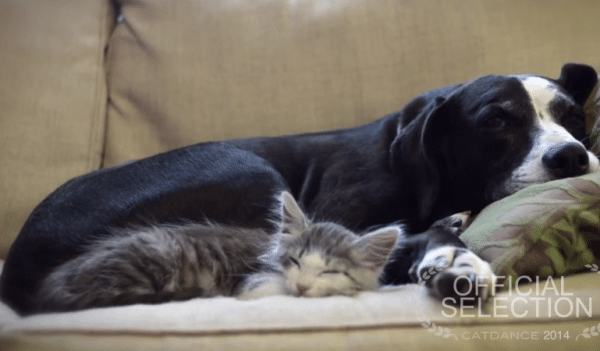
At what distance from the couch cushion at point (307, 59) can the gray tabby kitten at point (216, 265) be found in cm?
65

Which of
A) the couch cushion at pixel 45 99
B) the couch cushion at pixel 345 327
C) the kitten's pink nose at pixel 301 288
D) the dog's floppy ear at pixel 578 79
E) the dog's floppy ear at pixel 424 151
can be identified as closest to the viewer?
the couch cushion at pixel 345 327

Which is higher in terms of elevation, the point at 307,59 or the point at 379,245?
the point at 307,59

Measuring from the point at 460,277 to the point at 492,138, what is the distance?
599mm

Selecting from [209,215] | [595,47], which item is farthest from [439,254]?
[595,47]

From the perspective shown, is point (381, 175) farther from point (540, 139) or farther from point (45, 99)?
point (45, 99)

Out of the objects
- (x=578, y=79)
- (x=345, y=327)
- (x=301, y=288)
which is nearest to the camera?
(x=345, y=327)

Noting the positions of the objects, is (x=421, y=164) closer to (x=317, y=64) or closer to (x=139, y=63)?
(x=317, y=64)

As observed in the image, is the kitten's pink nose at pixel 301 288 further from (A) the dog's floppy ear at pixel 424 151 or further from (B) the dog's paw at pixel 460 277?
(A) the dog's floppy ear at pixel 424 151

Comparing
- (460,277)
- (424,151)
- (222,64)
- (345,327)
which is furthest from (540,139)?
(222,64)

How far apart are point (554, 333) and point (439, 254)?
11.7 inches

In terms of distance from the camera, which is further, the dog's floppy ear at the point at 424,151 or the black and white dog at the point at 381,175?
the dog's floppy ear at the point at 424,151

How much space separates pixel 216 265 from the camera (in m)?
1.29

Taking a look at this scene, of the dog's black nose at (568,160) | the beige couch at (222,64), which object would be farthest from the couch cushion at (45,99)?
the dog's black nose at (568,160)

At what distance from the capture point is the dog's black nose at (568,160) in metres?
1.37
